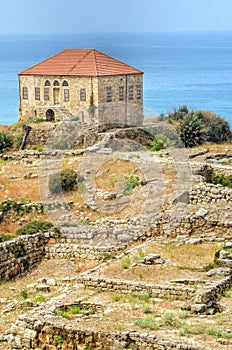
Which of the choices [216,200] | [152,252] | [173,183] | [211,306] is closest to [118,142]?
[173,183]

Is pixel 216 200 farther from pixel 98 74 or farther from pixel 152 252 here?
pixel 98 74

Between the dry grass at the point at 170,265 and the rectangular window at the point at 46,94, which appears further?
the rectangular window at the point at 46,94

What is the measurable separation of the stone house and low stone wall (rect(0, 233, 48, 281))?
72.4 ft

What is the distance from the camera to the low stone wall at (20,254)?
19.5m

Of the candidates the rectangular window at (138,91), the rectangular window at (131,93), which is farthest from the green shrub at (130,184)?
the rectangular window at (138,91)

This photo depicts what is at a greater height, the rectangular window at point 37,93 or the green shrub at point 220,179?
the green shrub at point 220,179

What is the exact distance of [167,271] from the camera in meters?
17.4

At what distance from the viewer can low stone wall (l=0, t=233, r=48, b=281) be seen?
19484 mm

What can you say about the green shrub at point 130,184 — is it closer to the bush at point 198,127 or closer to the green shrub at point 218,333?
the bush at point 198,127

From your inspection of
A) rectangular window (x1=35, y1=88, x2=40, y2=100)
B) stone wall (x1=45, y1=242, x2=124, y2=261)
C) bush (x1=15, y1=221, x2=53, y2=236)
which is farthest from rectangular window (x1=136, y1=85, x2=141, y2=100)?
stone wall (x1=45, y1=242, x2=124, y2=261)

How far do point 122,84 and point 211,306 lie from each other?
30.6m

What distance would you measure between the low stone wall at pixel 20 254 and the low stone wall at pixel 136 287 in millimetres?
2867

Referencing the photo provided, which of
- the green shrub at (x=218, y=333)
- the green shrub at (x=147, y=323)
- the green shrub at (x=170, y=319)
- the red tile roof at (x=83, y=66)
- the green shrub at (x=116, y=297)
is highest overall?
the red tile roof at (x=83, y=66)

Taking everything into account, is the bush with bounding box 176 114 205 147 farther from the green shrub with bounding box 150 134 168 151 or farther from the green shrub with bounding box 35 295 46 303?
the green shrub with bounding box 35 295 46 303
